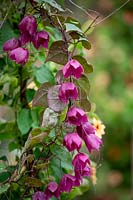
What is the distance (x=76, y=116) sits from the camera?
0.84 metres

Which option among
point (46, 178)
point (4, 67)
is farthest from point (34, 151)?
point (4, 67)

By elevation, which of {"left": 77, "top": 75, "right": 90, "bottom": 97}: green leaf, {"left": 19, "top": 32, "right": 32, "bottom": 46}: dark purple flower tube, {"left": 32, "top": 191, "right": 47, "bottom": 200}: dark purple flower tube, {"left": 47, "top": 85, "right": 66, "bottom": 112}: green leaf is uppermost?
{"left": 19, "top": 32, "right": 32, "bottom": 46}: dark purple flower tube

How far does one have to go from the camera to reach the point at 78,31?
34.0 inches

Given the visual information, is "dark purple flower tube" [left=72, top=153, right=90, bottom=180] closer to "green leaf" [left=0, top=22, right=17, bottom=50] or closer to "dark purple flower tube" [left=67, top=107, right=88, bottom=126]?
"dark purple flower tube" [left=67, top=107, right=88, bottom=126]

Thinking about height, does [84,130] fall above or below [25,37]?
below

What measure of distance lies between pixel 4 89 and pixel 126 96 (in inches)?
92.3

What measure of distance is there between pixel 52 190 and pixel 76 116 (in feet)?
0.53

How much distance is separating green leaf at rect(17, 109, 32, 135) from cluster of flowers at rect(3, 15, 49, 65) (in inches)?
8.1

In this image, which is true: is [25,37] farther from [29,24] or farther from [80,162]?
[80,162]

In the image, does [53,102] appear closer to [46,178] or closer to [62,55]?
[62,55]

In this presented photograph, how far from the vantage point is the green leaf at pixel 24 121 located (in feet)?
3.62

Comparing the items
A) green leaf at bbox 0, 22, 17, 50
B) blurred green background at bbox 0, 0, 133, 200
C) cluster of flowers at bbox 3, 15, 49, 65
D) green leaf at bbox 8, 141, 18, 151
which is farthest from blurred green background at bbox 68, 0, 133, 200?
cluster of flowers at bbox 3, 15, 49, 65

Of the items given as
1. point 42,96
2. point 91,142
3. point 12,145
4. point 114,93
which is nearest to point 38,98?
point 42,96

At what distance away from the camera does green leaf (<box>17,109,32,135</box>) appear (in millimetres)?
1103
